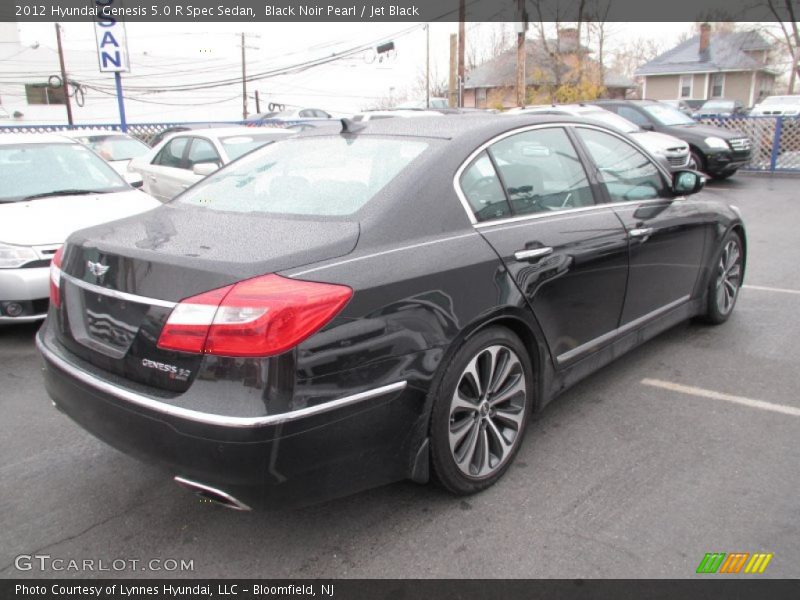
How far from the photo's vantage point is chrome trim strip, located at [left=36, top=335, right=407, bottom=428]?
2121mm

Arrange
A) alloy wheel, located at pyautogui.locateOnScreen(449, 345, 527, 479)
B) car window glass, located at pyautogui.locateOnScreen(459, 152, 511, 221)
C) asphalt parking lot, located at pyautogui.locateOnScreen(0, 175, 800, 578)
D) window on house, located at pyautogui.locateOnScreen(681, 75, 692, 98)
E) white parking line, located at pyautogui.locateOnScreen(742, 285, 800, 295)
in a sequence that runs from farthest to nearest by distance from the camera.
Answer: window on house, located at pyautogui.locateOnScreen(681, 75, 692, 98) → white parking line, located at pyautogui.locateOnScreen(742, 285, 800, 295) → car window glass, located at pyautogui.locateOnScreen(459, 152, 511, 221) → alloy wheel, located at pyautogui.locateOnScreen(449, 345, 527, 479) → asphalt parking lot, located at pyautogui.locateOnScreen(0, 175, 800, 578)

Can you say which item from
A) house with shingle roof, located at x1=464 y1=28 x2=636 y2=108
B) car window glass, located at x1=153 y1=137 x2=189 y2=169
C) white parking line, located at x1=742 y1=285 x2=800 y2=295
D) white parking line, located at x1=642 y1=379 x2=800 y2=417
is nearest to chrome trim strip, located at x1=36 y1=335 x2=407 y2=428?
white parking line, located at x1=642 y1=379 x2=800 y2=417

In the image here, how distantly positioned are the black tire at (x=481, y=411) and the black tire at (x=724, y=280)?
2.39 m

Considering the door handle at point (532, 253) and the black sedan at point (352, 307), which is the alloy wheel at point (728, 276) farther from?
the door handle at point (532, 253)

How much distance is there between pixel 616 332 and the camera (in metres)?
3.71

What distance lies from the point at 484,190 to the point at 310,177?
2.70ft

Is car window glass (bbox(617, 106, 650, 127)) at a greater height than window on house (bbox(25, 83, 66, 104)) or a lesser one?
lesser

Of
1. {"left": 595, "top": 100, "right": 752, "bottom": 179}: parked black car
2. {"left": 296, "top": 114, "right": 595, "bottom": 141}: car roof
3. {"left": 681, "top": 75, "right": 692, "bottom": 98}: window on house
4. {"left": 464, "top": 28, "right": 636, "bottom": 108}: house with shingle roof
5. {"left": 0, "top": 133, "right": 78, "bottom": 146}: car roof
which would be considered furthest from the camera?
{"left": 681, "top": 75, "right": 692, "bottom": 98}: window on house

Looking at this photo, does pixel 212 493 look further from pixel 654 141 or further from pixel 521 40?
pixel 521 40

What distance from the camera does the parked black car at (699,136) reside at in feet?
45.6

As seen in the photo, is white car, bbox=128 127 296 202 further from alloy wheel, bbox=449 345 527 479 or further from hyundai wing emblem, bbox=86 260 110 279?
alloy wheel, bbox=449 345 527 479

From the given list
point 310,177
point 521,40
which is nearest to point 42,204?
point 310,177

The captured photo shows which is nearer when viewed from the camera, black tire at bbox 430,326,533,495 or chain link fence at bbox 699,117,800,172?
black tire at bbox 430,326,533,495

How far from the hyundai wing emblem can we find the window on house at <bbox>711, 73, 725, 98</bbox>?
54.2 metres
